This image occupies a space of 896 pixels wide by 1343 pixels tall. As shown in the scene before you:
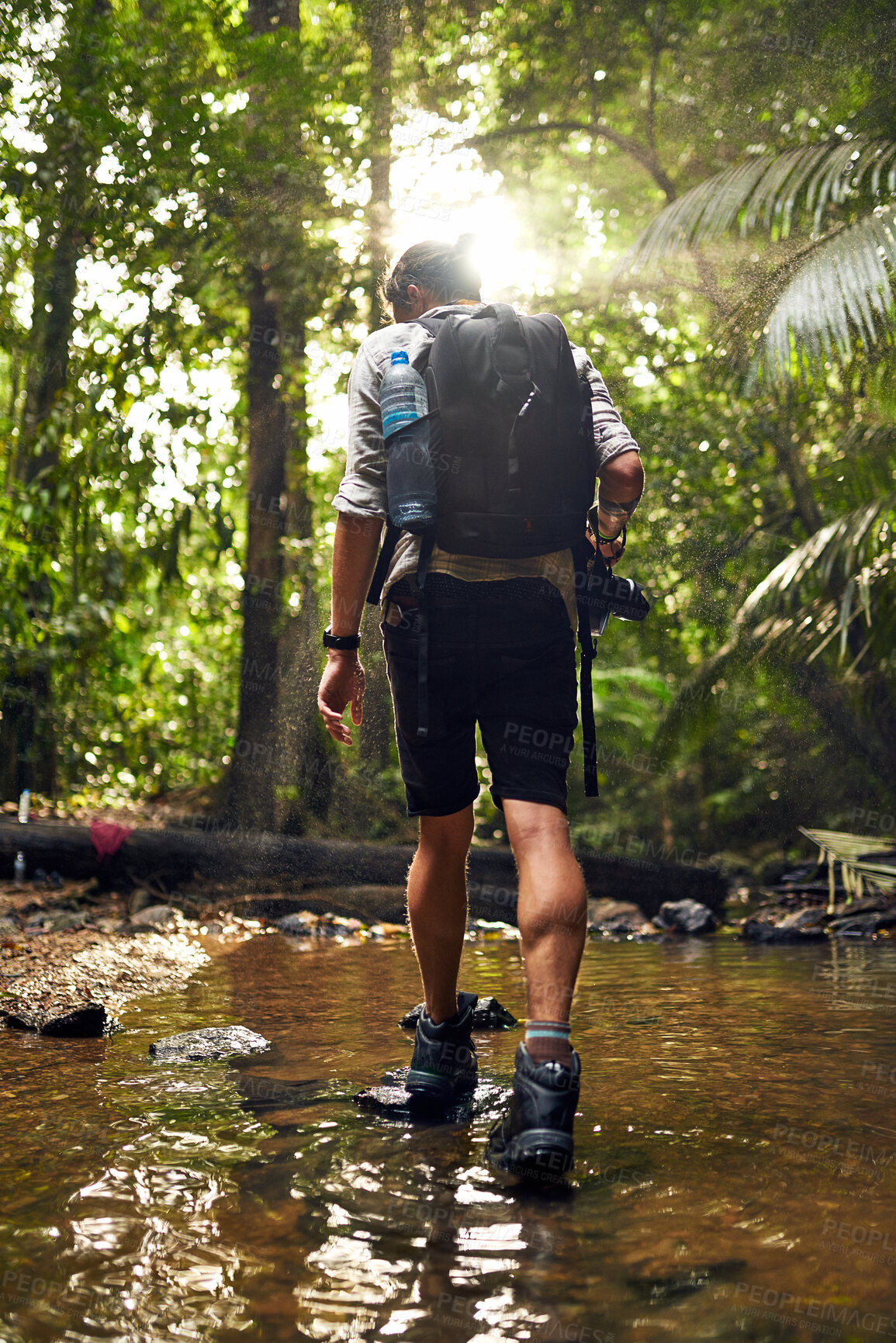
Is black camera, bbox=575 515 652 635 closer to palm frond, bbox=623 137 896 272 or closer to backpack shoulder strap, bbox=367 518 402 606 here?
backpack shoulder strap, bbox=367 518 402 606

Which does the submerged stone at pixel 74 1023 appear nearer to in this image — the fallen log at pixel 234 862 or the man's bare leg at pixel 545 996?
the man's bare leg at pixel 545 996

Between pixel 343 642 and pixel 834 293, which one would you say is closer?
pixel 343 642

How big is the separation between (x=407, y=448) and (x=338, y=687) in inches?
22.3

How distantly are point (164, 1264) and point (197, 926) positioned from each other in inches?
175

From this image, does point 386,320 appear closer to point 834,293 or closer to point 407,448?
point 834,293

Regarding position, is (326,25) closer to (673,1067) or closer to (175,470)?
(175,470)

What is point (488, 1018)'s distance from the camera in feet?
9.64

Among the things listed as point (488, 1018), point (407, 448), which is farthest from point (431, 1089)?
point (407, 448)

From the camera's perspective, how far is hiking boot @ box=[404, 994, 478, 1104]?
2084 millimetres

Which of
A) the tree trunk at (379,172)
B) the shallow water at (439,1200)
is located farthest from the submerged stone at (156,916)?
the tree trunk at (379,172)

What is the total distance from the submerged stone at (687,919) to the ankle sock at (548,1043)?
4.24 meters

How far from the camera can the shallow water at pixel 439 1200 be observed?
3.96ft

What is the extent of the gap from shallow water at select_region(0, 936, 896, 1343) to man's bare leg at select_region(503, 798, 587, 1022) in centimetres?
28

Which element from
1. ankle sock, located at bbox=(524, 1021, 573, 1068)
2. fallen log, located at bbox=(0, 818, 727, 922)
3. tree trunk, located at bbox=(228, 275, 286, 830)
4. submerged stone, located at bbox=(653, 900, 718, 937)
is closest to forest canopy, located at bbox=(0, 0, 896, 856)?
tree trunk, located at bbox=(228, 275, 286, 830)
